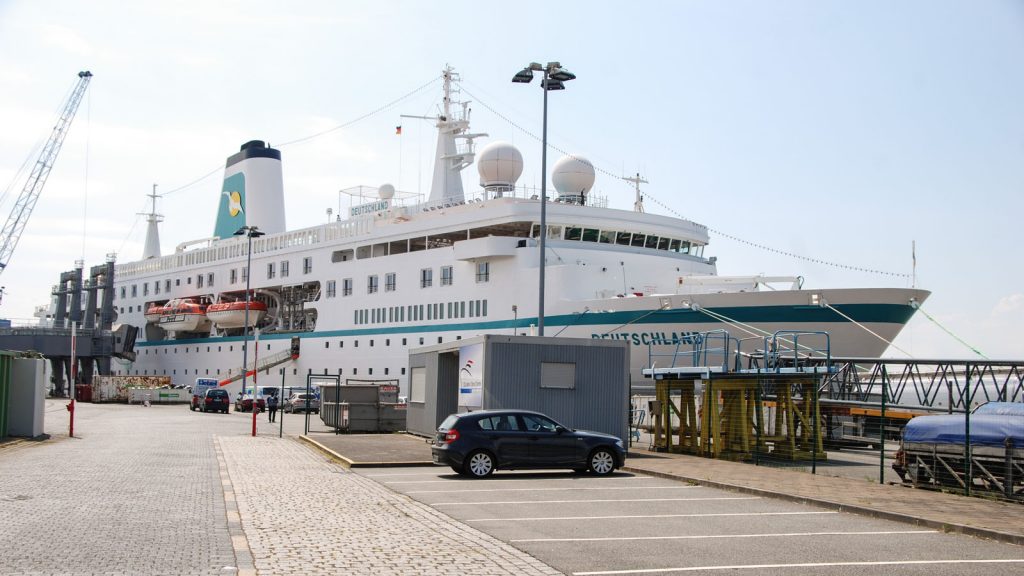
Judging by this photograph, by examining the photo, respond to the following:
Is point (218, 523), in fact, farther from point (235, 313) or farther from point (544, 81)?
point (235, 313)

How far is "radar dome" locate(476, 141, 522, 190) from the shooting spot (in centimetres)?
4581

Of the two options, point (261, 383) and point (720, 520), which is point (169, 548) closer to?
point (720, 520)

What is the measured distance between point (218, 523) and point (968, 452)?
34.9 ft

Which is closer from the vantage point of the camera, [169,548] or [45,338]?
[169,548]

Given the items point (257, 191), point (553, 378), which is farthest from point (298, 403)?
point (553, 378)

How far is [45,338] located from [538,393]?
192ft

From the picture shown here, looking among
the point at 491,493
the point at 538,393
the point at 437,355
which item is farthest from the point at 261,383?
the point at 491,493

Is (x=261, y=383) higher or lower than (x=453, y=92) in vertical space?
lower

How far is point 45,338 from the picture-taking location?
6862 centimetres

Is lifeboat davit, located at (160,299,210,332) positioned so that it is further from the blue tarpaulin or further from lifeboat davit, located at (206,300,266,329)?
the blue tarpaulin

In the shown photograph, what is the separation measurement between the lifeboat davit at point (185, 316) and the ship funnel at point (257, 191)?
20.4 feet

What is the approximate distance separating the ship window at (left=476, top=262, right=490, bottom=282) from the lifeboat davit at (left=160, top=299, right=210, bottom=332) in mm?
30173

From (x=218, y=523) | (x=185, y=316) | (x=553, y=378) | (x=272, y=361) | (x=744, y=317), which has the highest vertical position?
(x=185, y=316)

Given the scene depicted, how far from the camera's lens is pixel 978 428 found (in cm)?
1406
